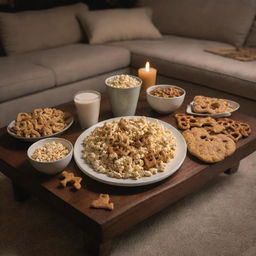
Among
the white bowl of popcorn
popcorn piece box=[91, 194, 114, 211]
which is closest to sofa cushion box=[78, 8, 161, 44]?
the white bowl of popcorn

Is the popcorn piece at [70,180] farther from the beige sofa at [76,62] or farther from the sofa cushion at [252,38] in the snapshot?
the sofa cushion at [252,38]

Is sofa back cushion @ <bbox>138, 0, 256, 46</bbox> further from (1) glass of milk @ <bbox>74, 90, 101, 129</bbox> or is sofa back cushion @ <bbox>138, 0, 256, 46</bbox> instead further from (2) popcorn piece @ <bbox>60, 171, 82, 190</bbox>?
(2) popcorn piece @ <bbox>60, 171, 82, 190</bbox>

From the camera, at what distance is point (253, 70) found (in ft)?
7.25

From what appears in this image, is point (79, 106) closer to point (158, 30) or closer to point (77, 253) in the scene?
point (77, 253)

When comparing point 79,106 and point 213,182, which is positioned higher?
point 79,106

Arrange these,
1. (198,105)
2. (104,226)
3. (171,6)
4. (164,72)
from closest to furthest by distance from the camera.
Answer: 1. (104,226)
2. (198,105)
3. (164,72)
4. (171,6)

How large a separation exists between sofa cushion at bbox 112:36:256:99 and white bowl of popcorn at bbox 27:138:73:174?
137 cm

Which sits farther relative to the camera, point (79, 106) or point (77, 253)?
point (79, 106)

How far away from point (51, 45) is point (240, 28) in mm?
1544

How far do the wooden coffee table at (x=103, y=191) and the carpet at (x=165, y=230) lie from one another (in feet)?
0.58

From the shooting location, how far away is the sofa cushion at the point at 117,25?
9.44 feet

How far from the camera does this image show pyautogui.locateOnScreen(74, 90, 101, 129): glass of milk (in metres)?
1.50

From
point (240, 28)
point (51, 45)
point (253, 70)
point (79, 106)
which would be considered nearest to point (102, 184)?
point (79, 106)

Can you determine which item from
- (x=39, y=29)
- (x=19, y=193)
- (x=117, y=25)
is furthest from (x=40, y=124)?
(x=117, y=25)
